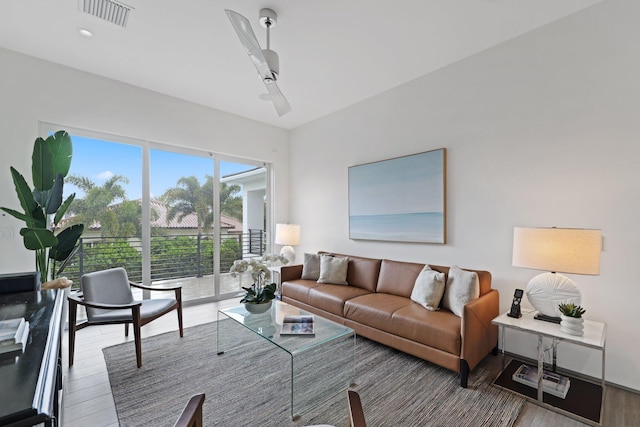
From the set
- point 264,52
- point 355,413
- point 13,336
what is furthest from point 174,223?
point 355,413

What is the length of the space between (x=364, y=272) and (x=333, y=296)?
64cm

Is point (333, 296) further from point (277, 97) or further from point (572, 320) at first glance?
point (277, 97)

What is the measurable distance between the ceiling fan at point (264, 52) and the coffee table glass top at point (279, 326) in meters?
1.89

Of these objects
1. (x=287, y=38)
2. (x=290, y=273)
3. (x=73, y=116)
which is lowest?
(x=290, y=273)

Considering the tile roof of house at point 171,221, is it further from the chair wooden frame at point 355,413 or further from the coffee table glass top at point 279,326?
the chair wooden frame at point 355,413

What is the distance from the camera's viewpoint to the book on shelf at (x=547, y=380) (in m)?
2.12

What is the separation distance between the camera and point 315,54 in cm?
303

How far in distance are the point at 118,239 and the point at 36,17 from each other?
94.8 inches

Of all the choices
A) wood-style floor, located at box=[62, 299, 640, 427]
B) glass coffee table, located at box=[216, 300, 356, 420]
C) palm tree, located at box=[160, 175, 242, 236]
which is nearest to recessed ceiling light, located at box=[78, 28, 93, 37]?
palm tree, located at box=[160, 175, 242, 236]

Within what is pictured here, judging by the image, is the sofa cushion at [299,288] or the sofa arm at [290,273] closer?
the sofa cushion at [299,288]

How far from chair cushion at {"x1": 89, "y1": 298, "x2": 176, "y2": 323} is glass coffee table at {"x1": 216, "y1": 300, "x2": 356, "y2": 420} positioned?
592 mm

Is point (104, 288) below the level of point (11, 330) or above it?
below

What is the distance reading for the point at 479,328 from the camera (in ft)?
7.82

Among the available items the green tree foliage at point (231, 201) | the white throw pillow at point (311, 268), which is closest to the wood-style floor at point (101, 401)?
the white throw pillow at point (311, 268)
